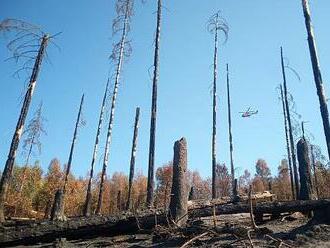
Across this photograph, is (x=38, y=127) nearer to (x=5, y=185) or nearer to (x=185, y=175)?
(x=5, y=185)

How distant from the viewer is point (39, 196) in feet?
151

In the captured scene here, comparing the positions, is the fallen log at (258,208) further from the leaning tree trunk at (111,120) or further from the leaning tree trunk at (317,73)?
the leaning tree trunk at (111,120)

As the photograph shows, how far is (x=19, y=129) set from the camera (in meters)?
14.5

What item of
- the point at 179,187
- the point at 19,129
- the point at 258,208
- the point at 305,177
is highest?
the point at 19,129

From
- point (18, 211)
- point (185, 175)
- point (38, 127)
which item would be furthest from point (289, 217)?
point (18, 211)

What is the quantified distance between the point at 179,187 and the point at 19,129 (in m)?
8.60

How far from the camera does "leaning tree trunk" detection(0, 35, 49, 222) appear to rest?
13.2 m

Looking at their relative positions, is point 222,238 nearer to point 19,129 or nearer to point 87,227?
point 87,227

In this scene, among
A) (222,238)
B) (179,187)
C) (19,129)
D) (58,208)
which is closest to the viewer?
(222,238)

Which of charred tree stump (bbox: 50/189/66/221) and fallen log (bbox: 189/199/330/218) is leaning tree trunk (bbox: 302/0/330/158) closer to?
fallen log (bbox: 189/199/330/218)

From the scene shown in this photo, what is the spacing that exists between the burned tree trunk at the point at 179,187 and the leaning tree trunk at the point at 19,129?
6730mm

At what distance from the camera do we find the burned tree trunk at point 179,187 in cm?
911

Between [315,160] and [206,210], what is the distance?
97.7ft

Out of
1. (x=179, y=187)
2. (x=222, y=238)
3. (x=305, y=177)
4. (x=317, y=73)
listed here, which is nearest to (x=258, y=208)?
(x=305, y=177)
